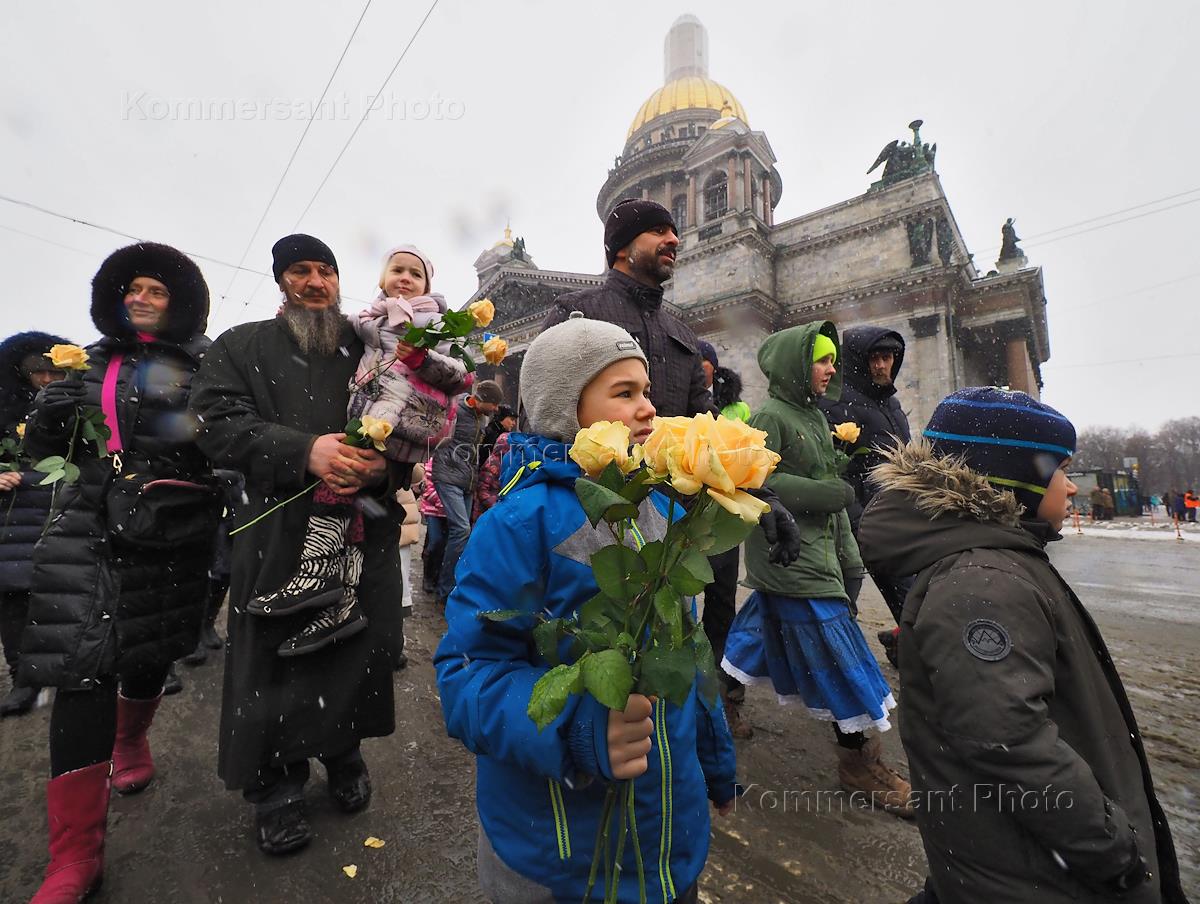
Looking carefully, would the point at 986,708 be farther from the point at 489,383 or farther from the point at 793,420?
the point at 489,383

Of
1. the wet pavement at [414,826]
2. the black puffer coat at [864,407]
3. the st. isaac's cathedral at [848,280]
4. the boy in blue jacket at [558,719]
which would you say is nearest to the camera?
the boy in blue jacket at [558,719]

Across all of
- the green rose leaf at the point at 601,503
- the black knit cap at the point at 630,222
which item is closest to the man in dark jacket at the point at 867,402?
the black knit cap at the point at 630,222

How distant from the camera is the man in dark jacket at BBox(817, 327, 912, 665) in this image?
12.4ft

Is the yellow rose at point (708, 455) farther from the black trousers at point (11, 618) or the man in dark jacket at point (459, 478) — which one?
the man in dark jacket at point (459, 478)

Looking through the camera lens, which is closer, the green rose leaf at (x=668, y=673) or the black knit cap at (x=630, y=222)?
the green rose leaf at (x=668, y=673)

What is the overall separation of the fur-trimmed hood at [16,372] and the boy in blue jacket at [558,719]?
4.01 m

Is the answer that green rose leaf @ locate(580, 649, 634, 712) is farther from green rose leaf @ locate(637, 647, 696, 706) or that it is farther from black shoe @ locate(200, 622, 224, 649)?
black shoe @ locate(200, 622, 224, 649)

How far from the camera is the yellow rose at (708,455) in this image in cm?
80

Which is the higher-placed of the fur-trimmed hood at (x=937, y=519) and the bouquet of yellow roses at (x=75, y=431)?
the bouquet of yellow roses at (x=75, y=431)

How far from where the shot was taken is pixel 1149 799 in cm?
139

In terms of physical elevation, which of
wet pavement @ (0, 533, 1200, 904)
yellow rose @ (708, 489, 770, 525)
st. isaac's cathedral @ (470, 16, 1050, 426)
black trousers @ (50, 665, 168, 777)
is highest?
st. isaac's cathedral @ (470, 16, 1050, 426)

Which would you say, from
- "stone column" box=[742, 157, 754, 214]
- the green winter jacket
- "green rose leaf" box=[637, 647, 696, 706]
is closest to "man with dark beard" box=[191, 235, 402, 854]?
"green rose leaf" box=[637, 647, 696, 706]

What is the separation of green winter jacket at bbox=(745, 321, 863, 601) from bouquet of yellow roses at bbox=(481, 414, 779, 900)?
182 centimetres

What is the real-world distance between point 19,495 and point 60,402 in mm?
1564
